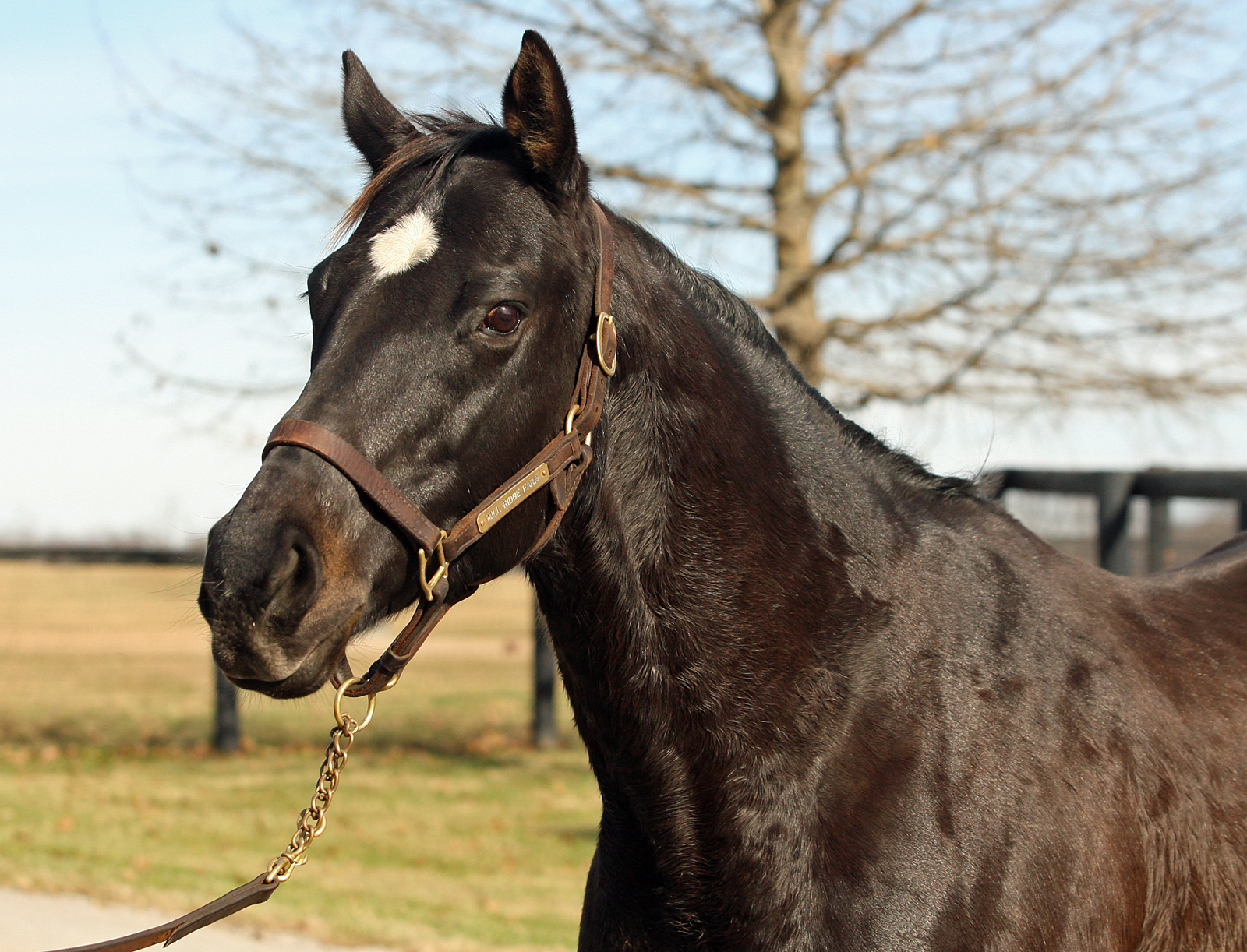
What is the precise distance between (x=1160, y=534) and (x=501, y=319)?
6.09 m

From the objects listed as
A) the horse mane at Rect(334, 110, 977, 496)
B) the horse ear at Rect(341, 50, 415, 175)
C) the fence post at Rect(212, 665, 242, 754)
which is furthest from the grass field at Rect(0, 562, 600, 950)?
the horse ear at Rect(341, 50, 415, 175)

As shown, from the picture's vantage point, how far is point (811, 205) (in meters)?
8.66

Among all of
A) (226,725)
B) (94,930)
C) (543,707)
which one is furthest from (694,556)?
(226,725)

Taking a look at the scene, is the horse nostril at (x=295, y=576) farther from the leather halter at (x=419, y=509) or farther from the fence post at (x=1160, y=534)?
the fence post at (x=1160, y=534)

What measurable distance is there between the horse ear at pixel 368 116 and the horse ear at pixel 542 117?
43 centimetres

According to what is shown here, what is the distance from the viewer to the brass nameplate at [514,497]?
212cm

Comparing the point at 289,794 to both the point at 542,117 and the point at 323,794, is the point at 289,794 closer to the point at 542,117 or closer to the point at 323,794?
the point at 323,794

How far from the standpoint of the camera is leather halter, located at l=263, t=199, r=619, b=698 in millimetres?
2000

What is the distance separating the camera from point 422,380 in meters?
2.07

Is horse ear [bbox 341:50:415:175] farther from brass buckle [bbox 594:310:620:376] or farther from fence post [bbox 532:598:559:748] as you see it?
fence post [bbox 532:598:559:748]

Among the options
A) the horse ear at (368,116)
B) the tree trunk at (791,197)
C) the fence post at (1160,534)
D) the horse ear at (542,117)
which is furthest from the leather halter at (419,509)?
the tree trunk at (791,197)

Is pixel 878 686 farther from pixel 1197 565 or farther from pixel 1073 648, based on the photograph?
pixel 1197 565

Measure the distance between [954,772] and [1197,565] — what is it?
5.41 ft

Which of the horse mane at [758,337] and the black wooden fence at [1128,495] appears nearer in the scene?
the horse mane at [758,337]
